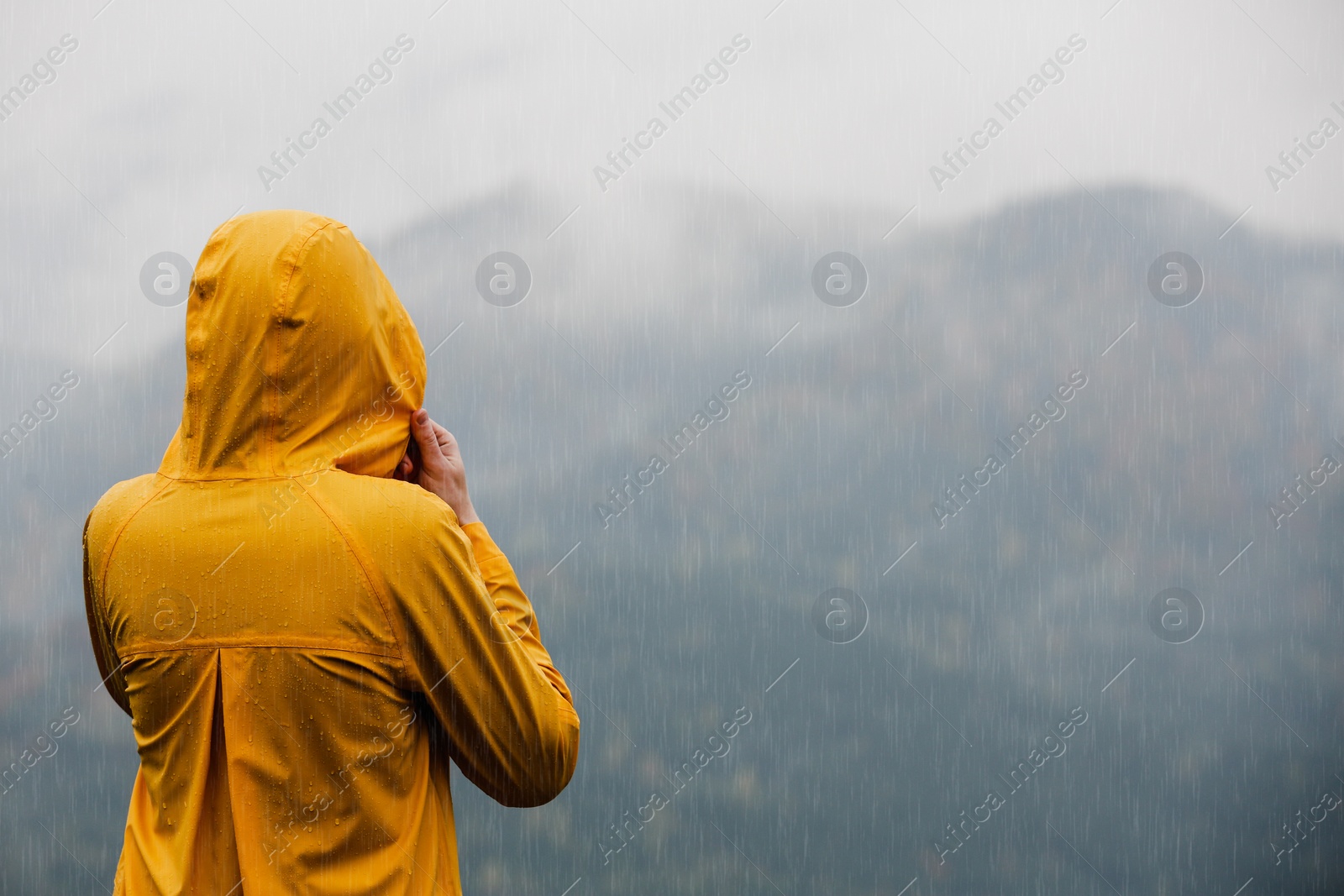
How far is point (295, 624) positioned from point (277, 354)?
8.9 inches

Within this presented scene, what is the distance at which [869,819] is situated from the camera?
101 inches

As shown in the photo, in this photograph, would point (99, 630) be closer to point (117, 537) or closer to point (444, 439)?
point (117, 537)

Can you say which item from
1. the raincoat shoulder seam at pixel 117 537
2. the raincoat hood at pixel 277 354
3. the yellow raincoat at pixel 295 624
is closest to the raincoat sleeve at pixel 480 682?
the yellow raincoat at pixel 295 624

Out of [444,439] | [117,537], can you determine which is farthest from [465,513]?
[117,537]

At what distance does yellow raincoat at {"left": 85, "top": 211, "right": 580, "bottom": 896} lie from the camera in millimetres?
810

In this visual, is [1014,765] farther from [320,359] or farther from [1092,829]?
[320,359]

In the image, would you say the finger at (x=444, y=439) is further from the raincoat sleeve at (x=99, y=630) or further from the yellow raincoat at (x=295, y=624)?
the raincoat sleeve at (x=99, y=630)

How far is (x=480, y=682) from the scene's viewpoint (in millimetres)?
828

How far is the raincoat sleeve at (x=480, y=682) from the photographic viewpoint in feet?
2.67

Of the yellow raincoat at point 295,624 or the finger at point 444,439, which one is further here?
the finger at point 444,439

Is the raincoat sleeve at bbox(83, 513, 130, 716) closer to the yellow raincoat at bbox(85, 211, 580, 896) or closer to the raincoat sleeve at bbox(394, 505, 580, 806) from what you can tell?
the yellow raincoat at bbox(85, 211, 580, 896)

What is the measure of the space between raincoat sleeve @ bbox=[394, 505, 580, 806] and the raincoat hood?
0.14 metres

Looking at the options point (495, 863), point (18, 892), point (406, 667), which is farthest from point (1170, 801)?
point (18, 892)

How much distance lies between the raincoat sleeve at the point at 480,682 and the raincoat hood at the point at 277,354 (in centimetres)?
14
